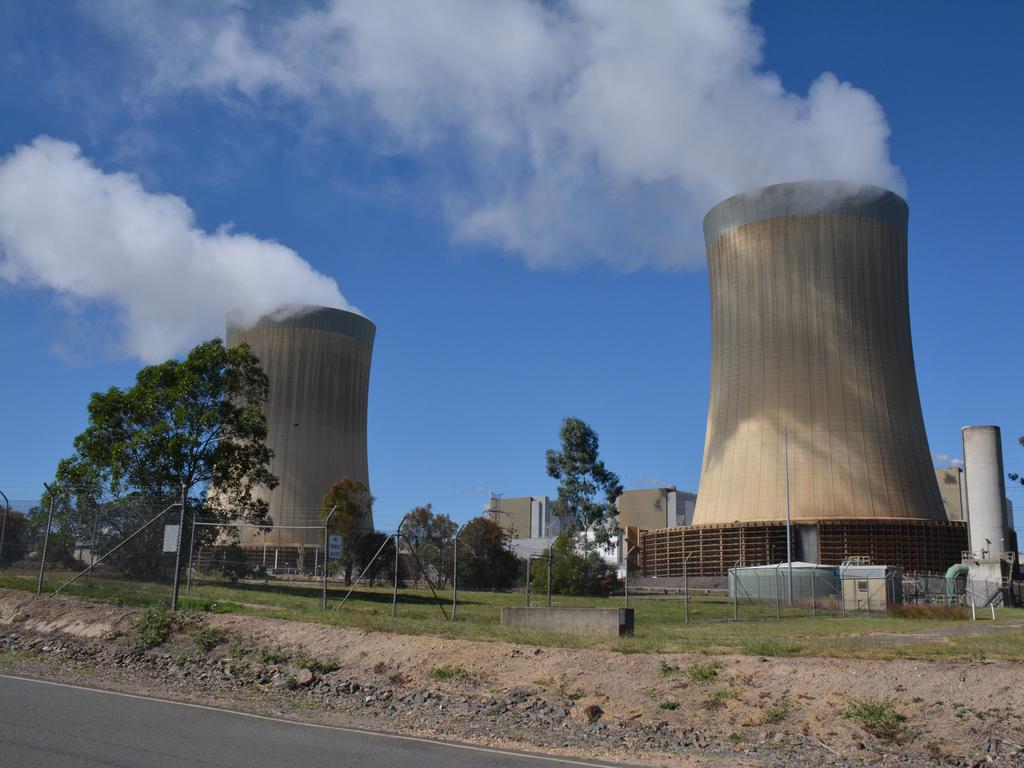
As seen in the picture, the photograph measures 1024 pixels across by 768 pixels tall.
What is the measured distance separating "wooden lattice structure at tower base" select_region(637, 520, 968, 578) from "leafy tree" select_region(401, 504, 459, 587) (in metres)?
13.5

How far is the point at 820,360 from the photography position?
41.5m

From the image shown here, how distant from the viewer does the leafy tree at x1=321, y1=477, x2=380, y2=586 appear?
44781mm

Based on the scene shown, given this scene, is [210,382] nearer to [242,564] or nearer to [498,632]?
[242,564]

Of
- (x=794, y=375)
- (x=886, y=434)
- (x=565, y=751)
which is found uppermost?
(x=794, y=375)

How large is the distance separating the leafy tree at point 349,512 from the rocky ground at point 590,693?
28.3 meters

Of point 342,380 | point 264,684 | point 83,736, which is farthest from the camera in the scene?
point 342,380

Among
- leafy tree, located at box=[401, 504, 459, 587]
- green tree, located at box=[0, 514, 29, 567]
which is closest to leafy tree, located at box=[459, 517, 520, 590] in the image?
leafy tree, located at box=[401, 504, 459, 587]

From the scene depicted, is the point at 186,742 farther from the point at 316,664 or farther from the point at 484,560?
the point at 484,560

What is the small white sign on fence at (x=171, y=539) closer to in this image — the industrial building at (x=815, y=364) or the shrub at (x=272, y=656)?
the shrub at (x=272, y=656)

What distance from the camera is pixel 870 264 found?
137ft

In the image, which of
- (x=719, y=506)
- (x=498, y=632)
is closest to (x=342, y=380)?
(x=719, y=506)

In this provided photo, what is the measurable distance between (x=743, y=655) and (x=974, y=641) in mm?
4140

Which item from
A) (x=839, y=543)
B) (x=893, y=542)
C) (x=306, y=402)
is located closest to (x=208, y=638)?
(x=306, y=402)

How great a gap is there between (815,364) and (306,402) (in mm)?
26786
